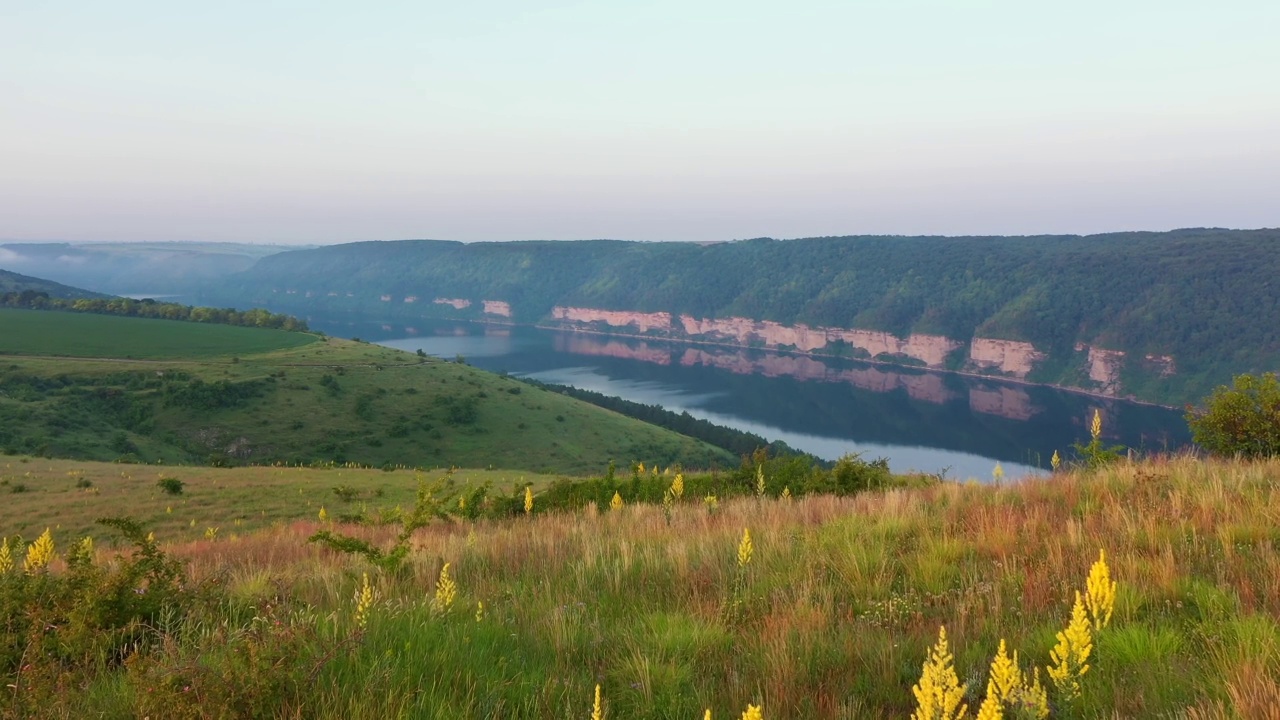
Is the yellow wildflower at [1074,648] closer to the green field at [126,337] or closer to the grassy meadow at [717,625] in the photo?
the grassy meadow at [717,625]

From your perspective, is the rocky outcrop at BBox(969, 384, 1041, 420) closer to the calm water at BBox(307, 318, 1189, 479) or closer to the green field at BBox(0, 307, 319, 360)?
the calm water at BBox(307, 318, 1189, 479)

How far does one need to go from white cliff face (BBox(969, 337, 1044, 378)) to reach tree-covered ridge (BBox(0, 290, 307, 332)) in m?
177

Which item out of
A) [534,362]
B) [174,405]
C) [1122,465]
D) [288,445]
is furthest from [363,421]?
[534,362]

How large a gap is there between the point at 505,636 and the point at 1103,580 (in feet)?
9.00

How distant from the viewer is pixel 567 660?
10.5 ft

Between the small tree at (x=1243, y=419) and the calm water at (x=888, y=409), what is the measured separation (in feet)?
242

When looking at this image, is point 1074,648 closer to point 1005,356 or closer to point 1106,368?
point 1106,368

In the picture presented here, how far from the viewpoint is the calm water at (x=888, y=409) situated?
356 ft

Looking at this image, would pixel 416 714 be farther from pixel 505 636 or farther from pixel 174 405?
pixel 174 405

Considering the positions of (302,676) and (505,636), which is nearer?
(302,676)

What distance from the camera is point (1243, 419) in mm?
13039

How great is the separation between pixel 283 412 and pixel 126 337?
50.2m

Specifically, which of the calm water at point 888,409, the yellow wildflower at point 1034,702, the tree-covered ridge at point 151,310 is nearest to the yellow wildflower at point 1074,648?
the yellow wildflower at point 1034,702

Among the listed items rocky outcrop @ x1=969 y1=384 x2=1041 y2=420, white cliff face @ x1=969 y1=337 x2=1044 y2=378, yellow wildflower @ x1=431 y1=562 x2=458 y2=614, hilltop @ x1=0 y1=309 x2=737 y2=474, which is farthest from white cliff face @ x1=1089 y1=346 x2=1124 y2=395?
yellow wildflower @ x1=431 y1=562 x2=458 y2=614
